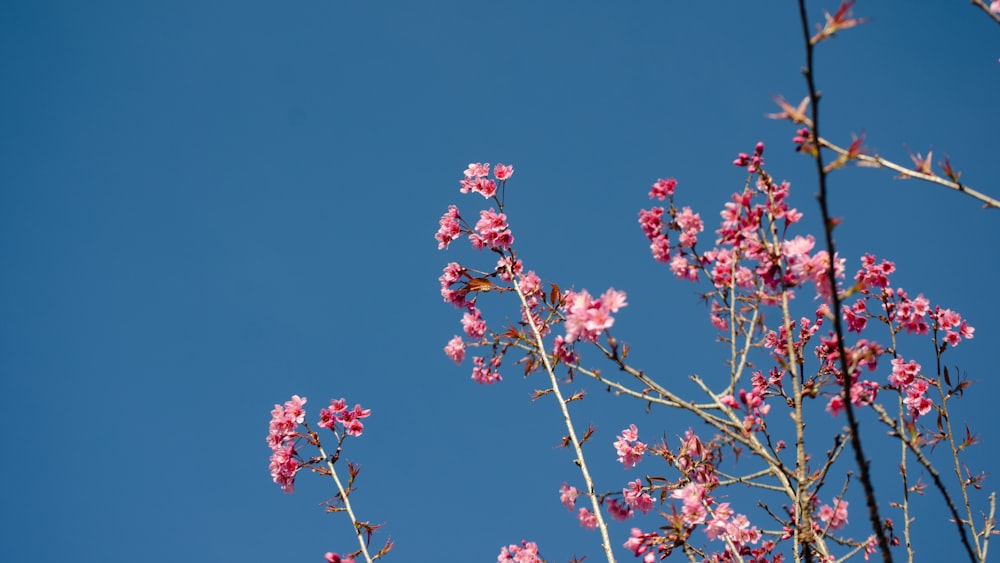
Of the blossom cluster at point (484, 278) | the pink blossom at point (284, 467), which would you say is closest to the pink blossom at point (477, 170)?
the blossom cluster at point (484, 278)

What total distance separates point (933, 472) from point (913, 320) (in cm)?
311

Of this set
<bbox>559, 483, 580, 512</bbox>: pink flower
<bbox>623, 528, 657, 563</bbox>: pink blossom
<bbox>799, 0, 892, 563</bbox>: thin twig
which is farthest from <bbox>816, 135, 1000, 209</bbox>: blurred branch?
<bbox>559, 483, 580, 512</bbox>: pink flower

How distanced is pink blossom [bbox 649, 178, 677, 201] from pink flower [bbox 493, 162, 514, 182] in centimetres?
128

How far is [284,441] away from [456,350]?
1.47 metres

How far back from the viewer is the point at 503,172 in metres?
5.15

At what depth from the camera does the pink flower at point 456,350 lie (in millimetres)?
5157

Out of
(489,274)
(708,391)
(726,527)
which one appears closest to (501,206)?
(489,274)

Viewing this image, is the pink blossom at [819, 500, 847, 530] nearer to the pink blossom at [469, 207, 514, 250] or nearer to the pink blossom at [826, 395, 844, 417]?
the pink blossom at [826, 395, 844, 417]

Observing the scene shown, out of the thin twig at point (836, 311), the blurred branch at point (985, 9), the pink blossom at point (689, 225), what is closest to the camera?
the thin twig at point (836, 311)

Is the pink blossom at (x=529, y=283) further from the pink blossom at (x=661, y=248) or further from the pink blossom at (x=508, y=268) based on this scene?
the pink blossom at (x=661, y=248)

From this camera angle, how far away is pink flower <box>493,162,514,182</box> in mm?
5133

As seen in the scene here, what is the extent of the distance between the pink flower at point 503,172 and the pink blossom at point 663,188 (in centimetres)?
128

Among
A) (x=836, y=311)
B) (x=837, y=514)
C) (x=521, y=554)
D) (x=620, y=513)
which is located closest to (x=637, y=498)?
(x=620, y=513)

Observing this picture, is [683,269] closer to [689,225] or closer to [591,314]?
[689,225]
